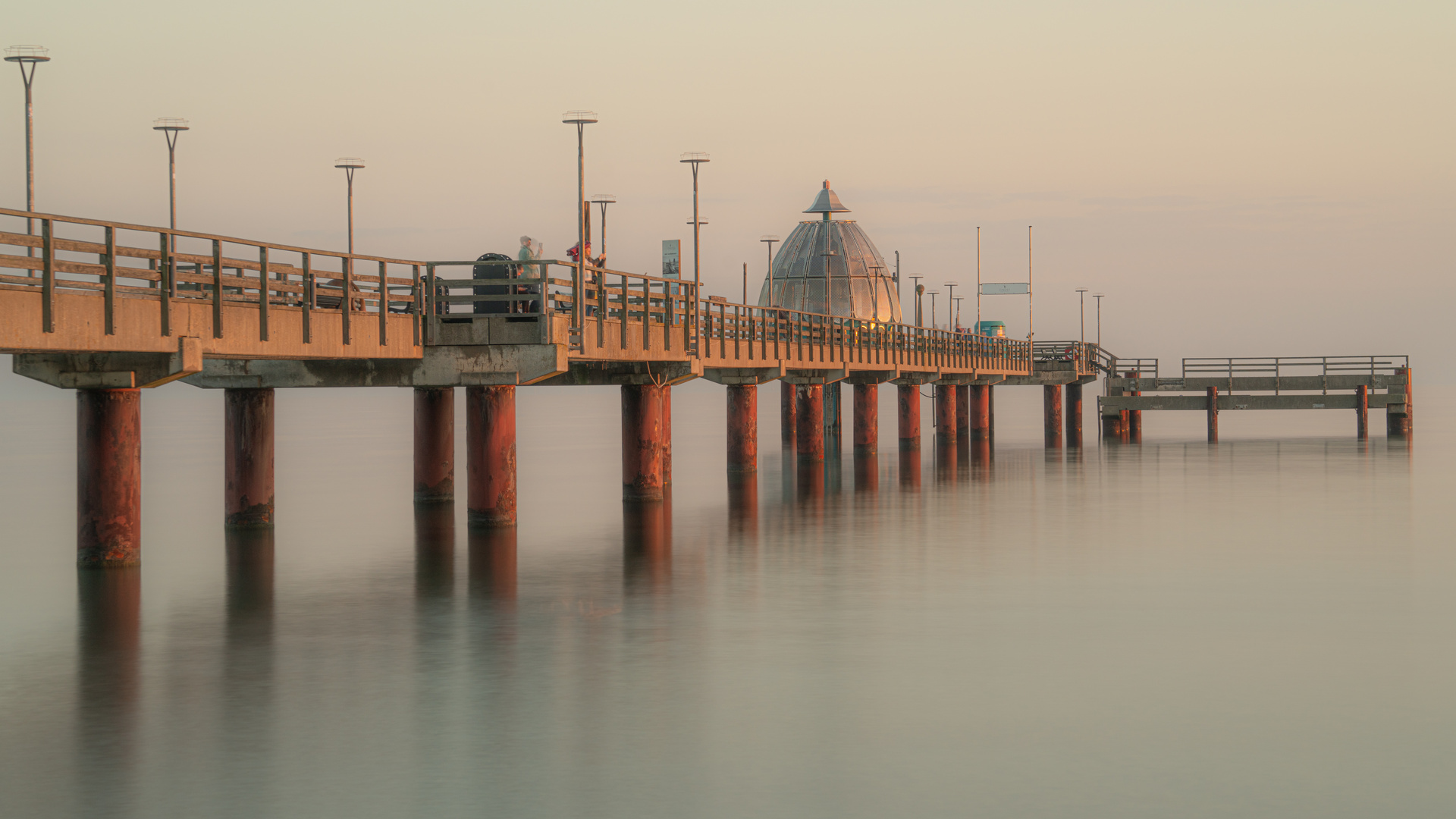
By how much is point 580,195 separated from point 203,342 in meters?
11.5

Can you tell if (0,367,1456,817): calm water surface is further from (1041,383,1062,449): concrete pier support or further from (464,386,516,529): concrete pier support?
(1041,383,1062,449): concrete pier support

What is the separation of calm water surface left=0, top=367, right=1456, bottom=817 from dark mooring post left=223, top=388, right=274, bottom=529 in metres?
0.78

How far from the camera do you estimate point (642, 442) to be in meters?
38.0

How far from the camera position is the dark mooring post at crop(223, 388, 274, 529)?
29938mm

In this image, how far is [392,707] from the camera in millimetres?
15281


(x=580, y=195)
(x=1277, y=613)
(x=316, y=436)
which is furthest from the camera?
(x=316, y=436)

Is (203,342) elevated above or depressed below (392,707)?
above

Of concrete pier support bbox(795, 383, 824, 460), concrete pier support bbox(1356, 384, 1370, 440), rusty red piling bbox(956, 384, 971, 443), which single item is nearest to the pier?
concrete pier support bbox(795, 383, 824, 460)

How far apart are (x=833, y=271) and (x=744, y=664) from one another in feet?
258

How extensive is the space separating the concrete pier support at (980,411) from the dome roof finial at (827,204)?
20.4m

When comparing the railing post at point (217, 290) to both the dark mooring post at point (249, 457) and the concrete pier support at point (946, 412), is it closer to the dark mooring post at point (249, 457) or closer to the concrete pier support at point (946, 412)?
the dark mooring post at point (249, 457)

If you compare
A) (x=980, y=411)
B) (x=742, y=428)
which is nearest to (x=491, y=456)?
(x=742, y=428)

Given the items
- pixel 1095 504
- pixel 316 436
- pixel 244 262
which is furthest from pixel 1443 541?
pixel 316 436

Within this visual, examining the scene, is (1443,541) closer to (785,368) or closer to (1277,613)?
(1277,613)
